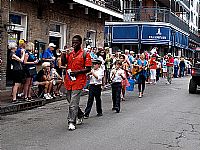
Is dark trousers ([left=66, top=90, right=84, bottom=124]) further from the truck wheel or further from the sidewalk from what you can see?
the truck wheel

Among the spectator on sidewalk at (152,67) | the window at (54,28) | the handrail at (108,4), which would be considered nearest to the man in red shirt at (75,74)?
the window at (54,28)

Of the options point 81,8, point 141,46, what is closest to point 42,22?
point 81,8

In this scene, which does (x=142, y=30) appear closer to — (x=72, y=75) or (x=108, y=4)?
(x=108, y=4)

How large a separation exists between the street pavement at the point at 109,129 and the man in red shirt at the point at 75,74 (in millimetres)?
390

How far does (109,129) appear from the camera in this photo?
30.6ft

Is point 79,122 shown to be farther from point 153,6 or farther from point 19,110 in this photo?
point 153,6

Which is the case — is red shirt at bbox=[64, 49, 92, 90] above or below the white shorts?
above

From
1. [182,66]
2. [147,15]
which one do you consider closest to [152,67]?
[182,66]

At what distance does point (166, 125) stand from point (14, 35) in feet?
27.8

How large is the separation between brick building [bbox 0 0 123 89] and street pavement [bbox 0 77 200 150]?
4.22 m

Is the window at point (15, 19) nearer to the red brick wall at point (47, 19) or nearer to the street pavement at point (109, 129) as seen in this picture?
the red brick wall at point (47, 19)

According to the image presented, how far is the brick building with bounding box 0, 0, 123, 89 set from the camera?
52.4 feet

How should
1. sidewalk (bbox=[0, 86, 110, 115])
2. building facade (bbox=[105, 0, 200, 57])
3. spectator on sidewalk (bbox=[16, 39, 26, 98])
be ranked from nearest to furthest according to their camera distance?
sidewalk (bbox=[0, 86, 110, 115]), spectator on sidewalk (bbox=[16, 39, 26, 98]), building facade (bbox=[105, 0, 200, 57])

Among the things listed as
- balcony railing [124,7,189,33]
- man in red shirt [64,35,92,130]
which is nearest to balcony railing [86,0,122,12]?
balcony railing [124,7,189,33]
